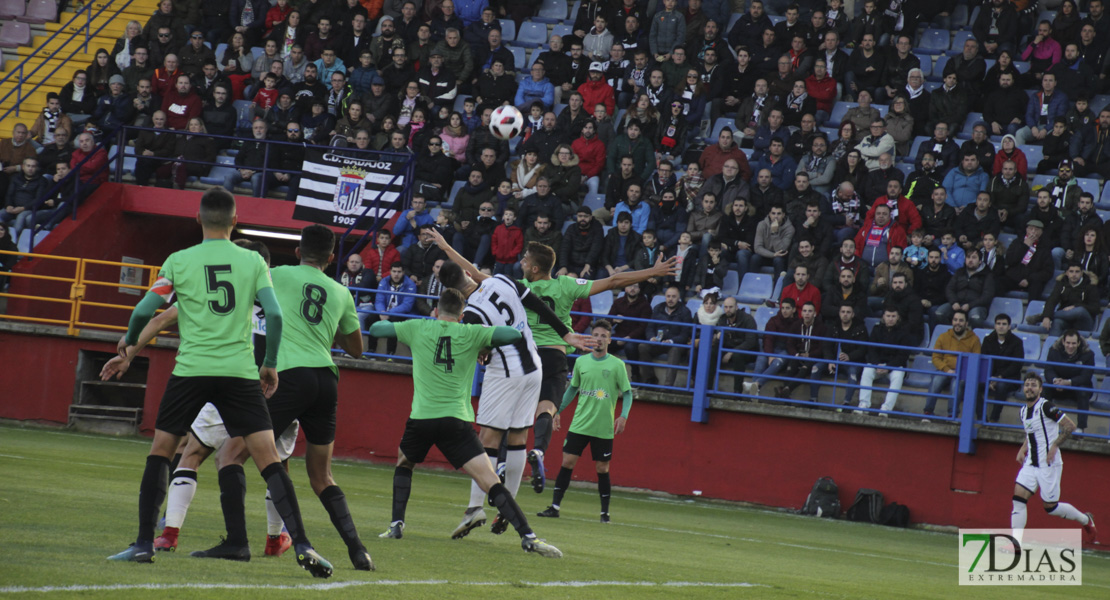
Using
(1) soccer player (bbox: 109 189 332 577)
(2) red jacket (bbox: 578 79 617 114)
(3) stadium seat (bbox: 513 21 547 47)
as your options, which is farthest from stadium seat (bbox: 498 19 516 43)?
(1) soccer player (bbox: 109 189 332 577)

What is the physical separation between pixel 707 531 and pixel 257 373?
24.2 ft

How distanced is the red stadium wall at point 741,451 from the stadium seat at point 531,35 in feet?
30.2

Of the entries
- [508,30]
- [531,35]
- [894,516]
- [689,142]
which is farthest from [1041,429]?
[508,30]

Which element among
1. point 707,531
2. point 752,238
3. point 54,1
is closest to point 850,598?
point 707,531

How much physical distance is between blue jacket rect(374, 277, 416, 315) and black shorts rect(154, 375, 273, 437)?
1269 cm

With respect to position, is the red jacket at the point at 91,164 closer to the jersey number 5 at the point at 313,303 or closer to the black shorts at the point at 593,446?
the black shorts at the point at 593,446

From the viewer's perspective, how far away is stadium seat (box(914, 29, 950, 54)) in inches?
898

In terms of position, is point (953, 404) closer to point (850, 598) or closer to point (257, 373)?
point (850, 598)

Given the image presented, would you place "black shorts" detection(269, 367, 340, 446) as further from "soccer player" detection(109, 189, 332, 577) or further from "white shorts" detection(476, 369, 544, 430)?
"white shorts" detection(476, 369, 544, 430)

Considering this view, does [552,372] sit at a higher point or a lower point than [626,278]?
lower

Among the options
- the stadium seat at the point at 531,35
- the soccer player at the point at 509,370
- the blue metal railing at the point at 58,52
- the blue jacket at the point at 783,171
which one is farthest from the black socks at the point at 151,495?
the blue metal railing at the point at 58,52

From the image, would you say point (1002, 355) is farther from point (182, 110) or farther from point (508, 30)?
point (182, 110)

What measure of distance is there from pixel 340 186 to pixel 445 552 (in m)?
14.7

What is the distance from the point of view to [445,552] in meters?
8.12
